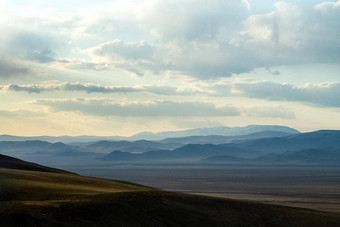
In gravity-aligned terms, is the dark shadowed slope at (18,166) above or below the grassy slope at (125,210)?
above

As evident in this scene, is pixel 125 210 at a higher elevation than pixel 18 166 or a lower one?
lower

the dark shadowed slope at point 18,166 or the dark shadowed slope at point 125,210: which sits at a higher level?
the dark shadowed slope at point 18,166

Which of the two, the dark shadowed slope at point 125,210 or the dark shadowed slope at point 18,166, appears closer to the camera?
the dark shadowed slope at point 125,210

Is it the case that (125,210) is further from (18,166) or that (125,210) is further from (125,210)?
(18,166)

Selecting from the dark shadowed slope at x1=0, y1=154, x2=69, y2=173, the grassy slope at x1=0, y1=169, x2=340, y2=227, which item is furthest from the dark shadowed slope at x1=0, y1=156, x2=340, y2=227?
the dark shadowed slope at x1=0, y1=154, x2=69, y2=173

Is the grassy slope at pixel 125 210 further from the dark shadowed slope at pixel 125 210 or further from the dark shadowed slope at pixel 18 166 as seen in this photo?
the dark shadowed slope at pixel 18 166

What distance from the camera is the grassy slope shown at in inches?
1489

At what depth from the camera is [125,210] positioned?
43062mm

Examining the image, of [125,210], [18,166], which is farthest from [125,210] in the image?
[18,166]

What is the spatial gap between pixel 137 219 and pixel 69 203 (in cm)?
572

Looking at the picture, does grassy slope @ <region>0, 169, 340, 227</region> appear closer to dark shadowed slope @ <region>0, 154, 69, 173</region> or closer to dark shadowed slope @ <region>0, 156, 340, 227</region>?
dark shadowed slope @ <region>0, 156, 340, 227</region>

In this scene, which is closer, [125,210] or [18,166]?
[125,210]

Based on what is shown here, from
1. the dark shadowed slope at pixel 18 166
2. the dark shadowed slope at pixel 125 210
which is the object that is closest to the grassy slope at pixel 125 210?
the dark shadowed slope at pixel 125 210

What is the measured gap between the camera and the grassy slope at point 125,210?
37.8 m
